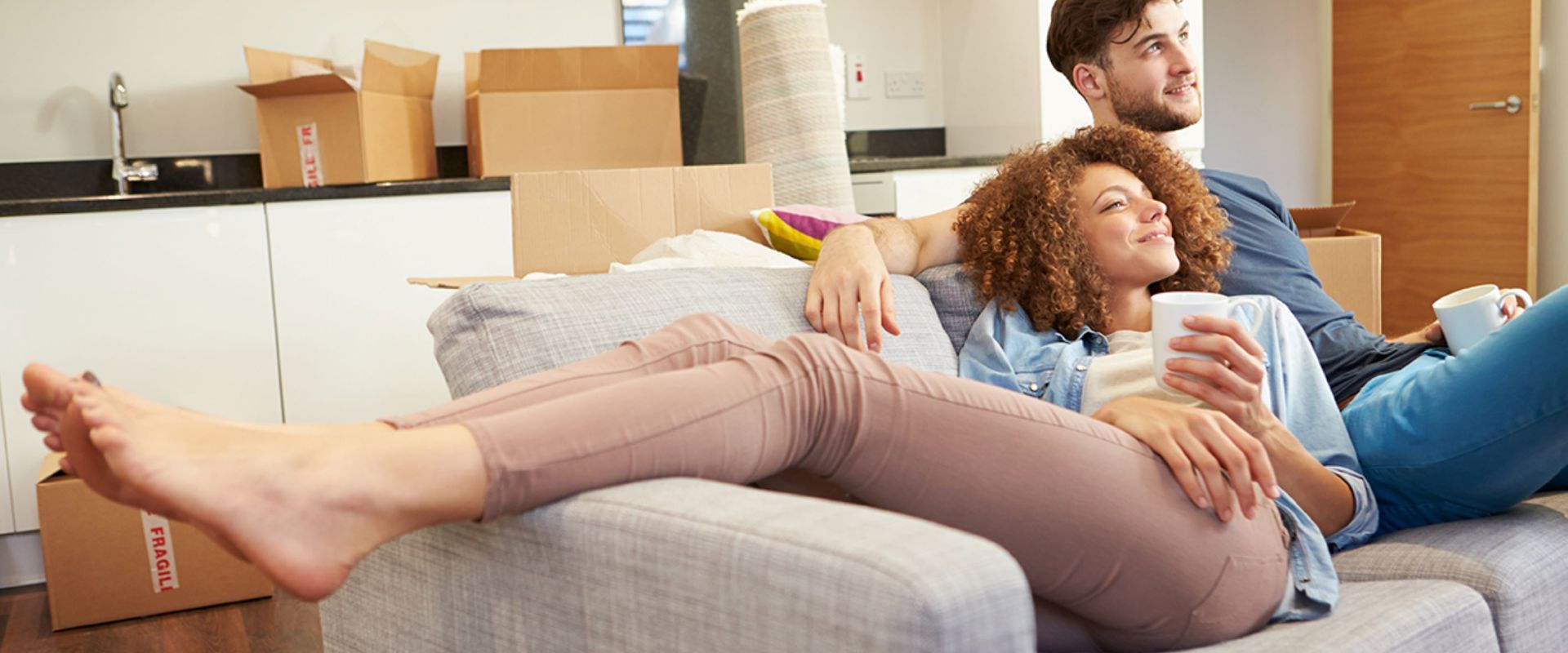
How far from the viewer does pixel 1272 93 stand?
215 inches

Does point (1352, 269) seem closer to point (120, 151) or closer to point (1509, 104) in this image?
point (1509, 104)

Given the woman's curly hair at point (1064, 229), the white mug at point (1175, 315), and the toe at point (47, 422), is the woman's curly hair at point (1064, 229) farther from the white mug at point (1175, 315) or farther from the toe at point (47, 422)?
the toe at point (47, 422)

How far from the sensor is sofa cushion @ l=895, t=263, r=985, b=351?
1.78m

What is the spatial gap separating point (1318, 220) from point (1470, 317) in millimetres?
1162

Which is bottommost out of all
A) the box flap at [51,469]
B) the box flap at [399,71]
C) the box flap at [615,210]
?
Answer: the box flap at [51,469]

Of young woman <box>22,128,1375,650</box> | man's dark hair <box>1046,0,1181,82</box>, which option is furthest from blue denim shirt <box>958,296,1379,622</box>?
man's dark hair <box>1046,0,1181,82</box>

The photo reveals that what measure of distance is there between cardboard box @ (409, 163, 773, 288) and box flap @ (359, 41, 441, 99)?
1.32 metres

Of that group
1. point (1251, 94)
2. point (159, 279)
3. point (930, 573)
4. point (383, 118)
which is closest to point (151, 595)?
point (159, 279)

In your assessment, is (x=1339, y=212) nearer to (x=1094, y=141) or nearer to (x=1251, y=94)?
(x=1094, y=141)

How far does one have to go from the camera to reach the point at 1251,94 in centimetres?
543

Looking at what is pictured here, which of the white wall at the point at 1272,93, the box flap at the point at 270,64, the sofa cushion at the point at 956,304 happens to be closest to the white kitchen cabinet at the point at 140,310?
the box flap at the point at 270,64

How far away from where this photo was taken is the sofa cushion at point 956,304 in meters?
1.78

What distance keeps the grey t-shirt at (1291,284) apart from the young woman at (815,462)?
0.42m

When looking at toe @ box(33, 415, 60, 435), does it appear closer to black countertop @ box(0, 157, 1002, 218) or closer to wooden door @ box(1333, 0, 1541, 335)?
black countertop @ box(0, 157, 1002, 218)
